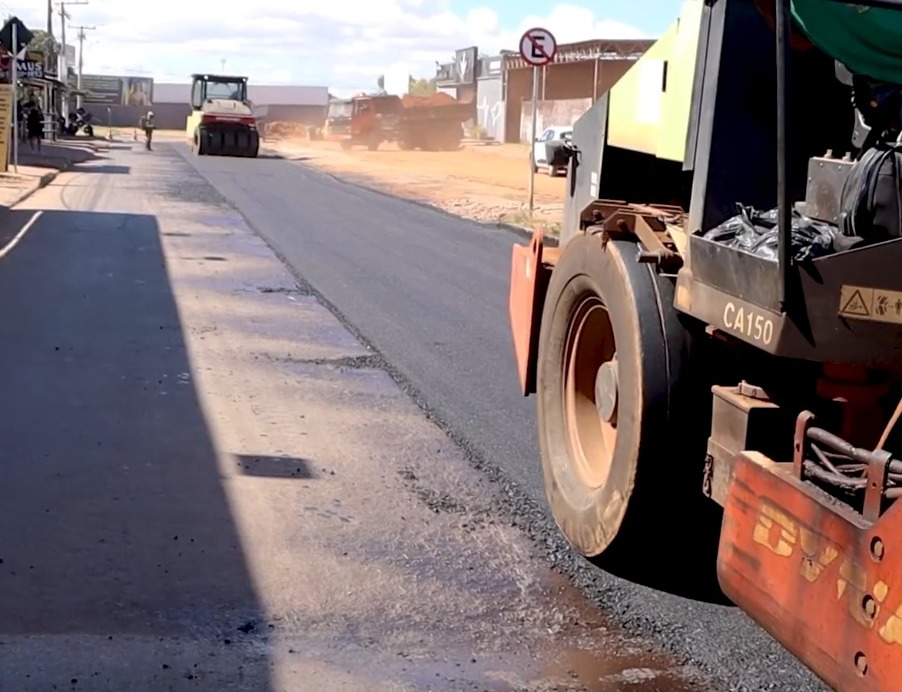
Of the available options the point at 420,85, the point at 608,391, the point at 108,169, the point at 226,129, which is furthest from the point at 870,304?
the point at 420,85

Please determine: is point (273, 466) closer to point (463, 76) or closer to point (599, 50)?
point (599, 50)

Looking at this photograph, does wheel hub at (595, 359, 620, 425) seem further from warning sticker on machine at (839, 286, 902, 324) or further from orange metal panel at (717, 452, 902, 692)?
warning sticker on machine at (839, 286, 902, 324)

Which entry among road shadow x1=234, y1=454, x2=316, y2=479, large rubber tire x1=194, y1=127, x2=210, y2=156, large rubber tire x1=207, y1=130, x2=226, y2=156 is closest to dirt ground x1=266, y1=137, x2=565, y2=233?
large rubber tire x1=207, y1=130, x2=226, y2=156

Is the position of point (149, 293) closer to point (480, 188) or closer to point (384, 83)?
point (480, 188)

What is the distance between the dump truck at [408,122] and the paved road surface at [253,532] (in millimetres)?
53152

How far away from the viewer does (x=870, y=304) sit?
3.15 meters

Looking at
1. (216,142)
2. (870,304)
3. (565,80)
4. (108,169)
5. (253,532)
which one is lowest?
(108,169)

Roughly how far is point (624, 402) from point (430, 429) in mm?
3370

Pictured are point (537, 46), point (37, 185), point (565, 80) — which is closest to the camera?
point (537, 46)

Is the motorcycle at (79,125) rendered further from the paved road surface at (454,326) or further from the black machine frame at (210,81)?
the paved road surface at (454,326)

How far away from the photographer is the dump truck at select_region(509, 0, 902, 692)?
10.1 feet

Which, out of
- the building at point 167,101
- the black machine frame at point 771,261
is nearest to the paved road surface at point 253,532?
the black machine frame at point 771,261

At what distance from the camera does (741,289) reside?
356 cm

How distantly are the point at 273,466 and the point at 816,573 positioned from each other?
163 inches
